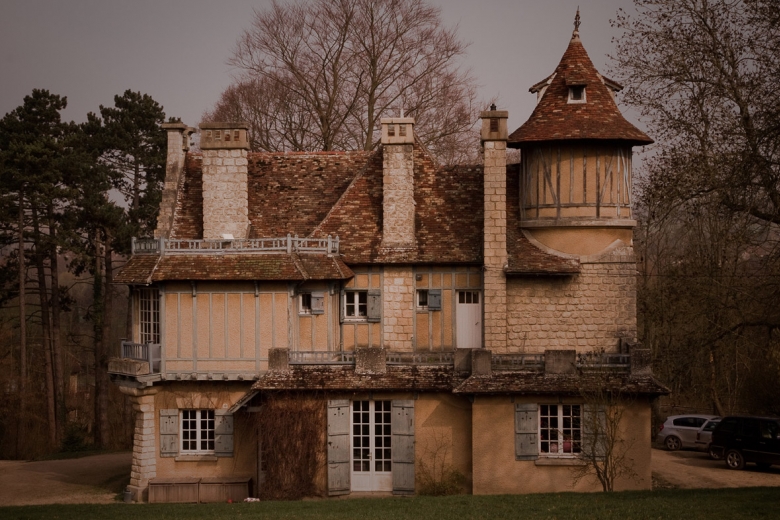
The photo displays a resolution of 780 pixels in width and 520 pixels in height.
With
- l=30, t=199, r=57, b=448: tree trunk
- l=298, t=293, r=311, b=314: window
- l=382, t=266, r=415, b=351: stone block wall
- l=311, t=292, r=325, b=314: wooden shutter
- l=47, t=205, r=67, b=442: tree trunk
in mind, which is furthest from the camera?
l=47, t=205, r=67, b=442: tree trunk

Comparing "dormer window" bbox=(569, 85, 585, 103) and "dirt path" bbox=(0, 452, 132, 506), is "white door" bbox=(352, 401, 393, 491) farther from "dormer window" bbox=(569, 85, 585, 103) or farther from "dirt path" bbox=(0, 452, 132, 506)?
"dormer window" bbox=(569, 85, 585, 103)

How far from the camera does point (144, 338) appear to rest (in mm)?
24859

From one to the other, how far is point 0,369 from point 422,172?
21.7 meters

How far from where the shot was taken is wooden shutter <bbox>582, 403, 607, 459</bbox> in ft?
68.1

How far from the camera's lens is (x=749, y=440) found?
25719mm

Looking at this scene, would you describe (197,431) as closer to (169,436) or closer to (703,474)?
(169,436)

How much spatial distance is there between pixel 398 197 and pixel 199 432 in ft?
28.4

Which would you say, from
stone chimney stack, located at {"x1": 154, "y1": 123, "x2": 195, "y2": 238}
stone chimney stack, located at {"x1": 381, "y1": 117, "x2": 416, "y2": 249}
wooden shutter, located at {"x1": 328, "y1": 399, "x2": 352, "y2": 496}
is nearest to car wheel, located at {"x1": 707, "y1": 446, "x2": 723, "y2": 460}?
stone chimney stack, located at {"x1": 381, "y1": 117, "x2": 416, "y2": 249}

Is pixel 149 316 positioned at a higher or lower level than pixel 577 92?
lower

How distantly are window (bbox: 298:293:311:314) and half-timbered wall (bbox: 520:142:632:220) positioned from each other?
7220mm

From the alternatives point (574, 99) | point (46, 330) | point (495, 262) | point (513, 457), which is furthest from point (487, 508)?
point (46, 330)

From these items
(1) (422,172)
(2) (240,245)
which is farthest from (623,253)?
(2) (240,245)

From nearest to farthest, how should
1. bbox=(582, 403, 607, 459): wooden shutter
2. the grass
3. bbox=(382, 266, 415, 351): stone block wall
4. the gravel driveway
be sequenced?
1. the grass
2. bbox=(582, 403, 607, 459): wooden shutter
3. the gravel driveway
4. bbox=(382, 266, 415, 351): stone block wall

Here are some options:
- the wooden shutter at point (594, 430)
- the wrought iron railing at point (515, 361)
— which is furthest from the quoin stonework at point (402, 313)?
the wooden shutter at point (594, 430)
